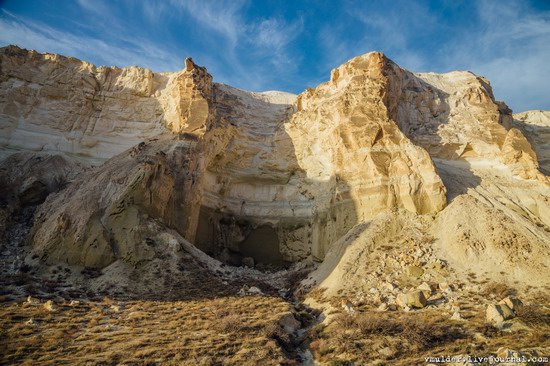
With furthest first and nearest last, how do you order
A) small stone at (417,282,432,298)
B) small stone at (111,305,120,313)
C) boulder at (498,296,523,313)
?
1. small stone at (417,282,432,298)
2. small stone at (111,305,120,313)
3. boulder at (498,296,523,313)

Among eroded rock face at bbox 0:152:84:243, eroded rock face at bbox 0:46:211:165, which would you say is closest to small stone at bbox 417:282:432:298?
eroded rock face at bbox 0:46:211:165

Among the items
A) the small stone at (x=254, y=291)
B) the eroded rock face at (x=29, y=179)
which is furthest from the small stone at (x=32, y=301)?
the eroded rock face at (x=29, y=179)

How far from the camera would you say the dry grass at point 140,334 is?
10.6m

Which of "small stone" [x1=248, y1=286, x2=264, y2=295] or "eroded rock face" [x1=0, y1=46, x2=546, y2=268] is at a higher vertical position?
"eroded rock face" [x1=0, y1=46, x2=546, y2=268]

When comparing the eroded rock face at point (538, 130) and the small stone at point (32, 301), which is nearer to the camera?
the small stone at point (32, 301)

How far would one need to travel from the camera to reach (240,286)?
22.6 meters

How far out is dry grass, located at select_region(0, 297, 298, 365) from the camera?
34.8 ft

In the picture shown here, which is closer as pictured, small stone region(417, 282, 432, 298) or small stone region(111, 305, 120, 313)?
small stone region(111, 305, 120, 313)

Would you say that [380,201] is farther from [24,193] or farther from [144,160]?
[24,193]

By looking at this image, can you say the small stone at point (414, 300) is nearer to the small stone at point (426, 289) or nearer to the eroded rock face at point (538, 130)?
the small stone at point (426, 289)

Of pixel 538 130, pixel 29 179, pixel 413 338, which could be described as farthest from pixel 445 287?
pixel 538 130

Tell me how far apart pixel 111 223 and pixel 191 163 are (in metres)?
8.96

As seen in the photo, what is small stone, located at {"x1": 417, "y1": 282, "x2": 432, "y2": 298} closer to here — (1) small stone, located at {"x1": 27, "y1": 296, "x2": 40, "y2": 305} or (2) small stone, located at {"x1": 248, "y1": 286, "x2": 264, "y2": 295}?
(2) small stone, located at {"x1": 248, "y1": 286, "x2": 264, "y2": 295}

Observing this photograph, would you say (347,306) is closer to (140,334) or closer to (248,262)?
(140,334)
